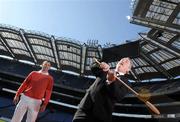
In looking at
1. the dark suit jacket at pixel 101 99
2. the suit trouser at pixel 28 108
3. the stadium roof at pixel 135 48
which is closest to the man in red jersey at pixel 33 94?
the suit trouser at pixel 28 108

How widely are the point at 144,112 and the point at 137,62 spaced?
552 centimetres

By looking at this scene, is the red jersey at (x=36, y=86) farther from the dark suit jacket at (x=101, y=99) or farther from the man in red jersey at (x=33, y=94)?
the dark suit jacket at (x=101, y=99)

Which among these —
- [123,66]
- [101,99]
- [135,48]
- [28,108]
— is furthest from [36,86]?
[135,48]

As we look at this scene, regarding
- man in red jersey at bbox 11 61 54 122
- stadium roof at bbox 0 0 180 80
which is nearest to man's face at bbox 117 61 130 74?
man in red jersey at bbox 11 61 54 122

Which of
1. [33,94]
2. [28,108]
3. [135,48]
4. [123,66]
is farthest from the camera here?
[135,48]

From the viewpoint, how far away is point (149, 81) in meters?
37.8

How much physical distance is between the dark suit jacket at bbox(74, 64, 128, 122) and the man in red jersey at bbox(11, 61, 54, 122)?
3641mm

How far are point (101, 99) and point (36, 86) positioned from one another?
166 inches

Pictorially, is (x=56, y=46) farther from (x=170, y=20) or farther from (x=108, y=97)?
(x=108, y=97)

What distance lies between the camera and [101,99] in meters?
3.93

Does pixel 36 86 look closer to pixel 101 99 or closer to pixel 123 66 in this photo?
pixel 123 66

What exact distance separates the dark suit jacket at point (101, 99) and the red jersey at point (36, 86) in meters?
3.92

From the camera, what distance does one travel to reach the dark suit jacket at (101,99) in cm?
387

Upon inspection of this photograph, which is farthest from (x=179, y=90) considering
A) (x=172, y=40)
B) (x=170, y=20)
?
(x=170, y=20)
